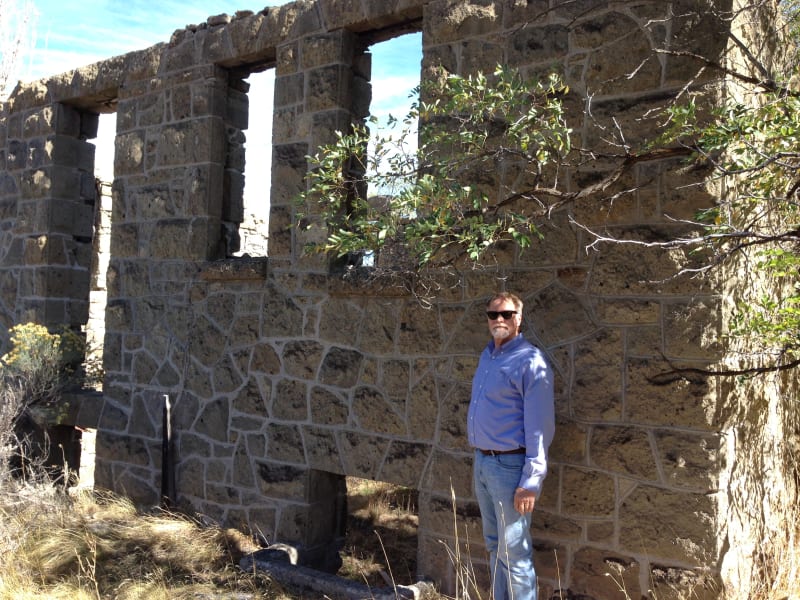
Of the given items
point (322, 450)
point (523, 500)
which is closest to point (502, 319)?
point (523, 500)

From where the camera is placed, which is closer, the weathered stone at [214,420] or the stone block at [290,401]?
the stone block at [290,401]


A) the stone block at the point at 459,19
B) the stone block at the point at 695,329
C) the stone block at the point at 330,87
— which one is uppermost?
the stone block at the point at 459,19

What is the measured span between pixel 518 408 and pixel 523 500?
442 mm

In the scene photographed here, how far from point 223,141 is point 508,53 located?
261 cm

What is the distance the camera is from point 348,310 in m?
5.09

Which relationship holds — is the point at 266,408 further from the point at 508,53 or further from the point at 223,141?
the point at 508,53

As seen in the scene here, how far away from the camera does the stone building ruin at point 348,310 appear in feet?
12.7

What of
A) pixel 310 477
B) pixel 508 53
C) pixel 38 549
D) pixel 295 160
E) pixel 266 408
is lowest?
pixel 38 549

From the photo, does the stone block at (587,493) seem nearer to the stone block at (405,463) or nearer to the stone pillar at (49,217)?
the stone block at (405,463)

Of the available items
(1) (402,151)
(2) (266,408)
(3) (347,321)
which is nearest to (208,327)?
(2) (266,408)

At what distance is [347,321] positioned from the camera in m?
5.09

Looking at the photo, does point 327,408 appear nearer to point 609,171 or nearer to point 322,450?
point 322,450

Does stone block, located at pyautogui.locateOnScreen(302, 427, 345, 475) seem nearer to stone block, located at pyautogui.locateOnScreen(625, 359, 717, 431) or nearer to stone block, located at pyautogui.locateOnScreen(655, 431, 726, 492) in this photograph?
stone block, located at pyautogui.locateOnScreen(625, 359, 717, 431)

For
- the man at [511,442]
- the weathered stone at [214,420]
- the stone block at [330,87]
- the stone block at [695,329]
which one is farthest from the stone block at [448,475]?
the stone block at [330,87]
